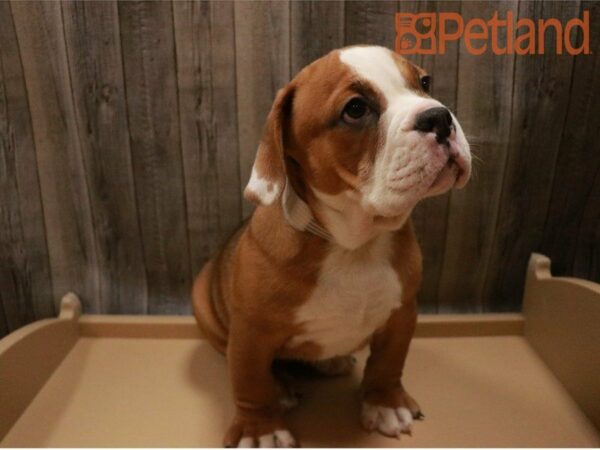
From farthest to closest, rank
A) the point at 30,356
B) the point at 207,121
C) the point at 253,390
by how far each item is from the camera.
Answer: the point at 207,121 → the point at 30,356 → the point at 253,390

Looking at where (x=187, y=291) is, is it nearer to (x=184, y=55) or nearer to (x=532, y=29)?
(x=184, y=55)

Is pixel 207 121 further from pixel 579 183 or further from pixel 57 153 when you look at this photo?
pixel 579 183

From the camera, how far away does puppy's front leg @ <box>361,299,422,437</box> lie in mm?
1392

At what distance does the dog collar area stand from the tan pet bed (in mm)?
548

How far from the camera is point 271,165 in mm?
1172

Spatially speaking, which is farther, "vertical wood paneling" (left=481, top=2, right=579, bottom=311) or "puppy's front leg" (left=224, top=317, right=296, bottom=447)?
"vertical wood paneling" (left=481, top=2, right=579, bottom=311)

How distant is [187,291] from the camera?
6.30 feet

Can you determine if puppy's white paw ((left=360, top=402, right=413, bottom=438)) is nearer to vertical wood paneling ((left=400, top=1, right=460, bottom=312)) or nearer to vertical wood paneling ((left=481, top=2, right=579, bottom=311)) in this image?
vertical wood paneling ((left=400, top=1, right=460, bottom=312))

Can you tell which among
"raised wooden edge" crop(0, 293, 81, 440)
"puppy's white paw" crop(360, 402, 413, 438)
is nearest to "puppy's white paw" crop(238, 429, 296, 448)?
"puppy's white paw" crop(360, 402, 413, 438)

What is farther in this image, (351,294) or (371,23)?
(371,23)

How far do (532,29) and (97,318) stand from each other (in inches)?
64.1

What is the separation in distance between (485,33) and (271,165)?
873mm

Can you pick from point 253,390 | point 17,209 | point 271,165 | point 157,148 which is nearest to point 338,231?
point 271,165

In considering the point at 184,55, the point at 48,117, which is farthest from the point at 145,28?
the point at 48,117
